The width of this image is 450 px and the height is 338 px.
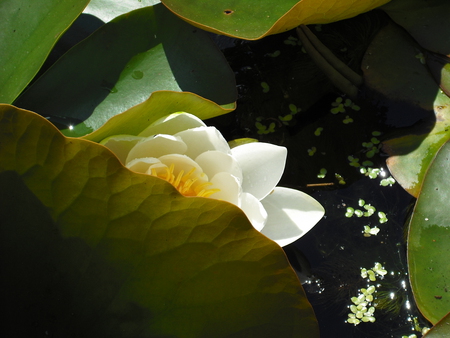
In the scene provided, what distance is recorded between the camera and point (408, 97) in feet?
4.05

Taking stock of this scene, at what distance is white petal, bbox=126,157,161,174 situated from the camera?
783 mm

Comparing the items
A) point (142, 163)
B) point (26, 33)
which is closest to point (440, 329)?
point (142, 163)

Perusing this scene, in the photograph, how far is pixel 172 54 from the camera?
1.04 m

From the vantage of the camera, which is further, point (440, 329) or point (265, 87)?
point (265, 87)

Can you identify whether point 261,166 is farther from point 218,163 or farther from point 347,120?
point 347,120

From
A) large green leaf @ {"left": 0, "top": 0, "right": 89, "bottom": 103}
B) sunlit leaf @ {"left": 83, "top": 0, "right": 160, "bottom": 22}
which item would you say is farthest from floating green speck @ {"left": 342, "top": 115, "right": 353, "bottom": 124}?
large green leaf @ {"left": 0, "top": 0, "right": 89, "bottom": 103}

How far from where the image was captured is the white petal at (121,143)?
817 mm

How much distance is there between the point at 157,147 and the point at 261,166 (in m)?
0.24

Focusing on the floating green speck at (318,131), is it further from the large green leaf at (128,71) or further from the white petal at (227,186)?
the white petal at (227,186)

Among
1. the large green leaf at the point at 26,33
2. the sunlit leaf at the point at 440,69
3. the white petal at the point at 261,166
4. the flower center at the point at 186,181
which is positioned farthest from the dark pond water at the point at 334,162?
the large green leaf at the point at 26,33

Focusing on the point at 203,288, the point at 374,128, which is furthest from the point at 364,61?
the point at 203,288

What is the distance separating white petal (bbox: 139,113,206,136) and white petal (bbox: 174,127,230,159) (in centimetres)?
3

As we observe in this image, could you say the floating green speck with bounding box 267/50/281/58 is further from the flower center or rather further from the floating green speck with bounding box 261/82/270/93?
the flower center

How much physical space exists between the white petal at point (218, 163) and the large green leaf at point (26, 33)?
440mm
